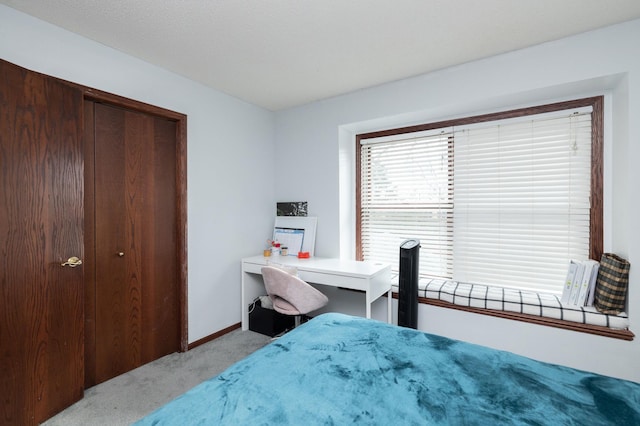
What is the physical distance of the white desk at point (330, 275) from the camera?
2.51 m

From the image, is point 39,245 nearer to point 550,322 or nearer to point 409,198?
point 409,198

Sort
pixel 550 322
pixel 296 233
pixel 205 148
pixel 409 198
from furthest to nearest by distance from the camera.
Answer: pixel 296 233
pixel 409 198
pixel 205 148
pixel 550 322

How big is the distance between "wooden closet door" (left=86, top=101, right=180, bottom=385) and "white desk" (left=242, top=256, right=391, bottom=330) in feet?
2.45

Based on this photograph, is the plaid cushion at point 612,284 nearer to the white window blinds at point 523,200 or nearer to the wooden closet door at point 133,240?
the white window blinds at point 523,200

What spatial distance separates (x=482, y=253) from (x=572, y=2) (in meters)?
1.92

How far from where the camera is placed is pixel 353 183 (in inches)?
138

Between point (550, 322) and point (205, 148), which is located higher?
point (205, 148)

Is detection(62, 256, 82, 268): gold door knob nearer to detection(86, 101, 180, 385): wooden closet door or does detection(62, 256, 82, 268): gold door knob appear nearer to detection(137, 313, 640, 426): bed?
Answer: detection(86, 101, 180, 385): wooden closet door

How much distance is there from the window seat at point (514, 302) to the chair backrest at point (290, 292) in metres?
0.88

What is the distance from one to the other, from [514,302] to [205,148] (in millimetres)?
3068

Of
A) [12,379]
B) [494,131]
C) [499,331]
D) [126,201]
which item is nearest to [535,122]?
[494,131]

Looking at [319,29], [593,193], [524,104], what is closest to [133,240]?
[319,29]

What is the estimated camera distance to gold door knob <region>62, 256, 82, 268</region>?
1.91 m

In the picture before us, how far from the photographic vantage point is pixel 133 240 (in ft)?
8.03
